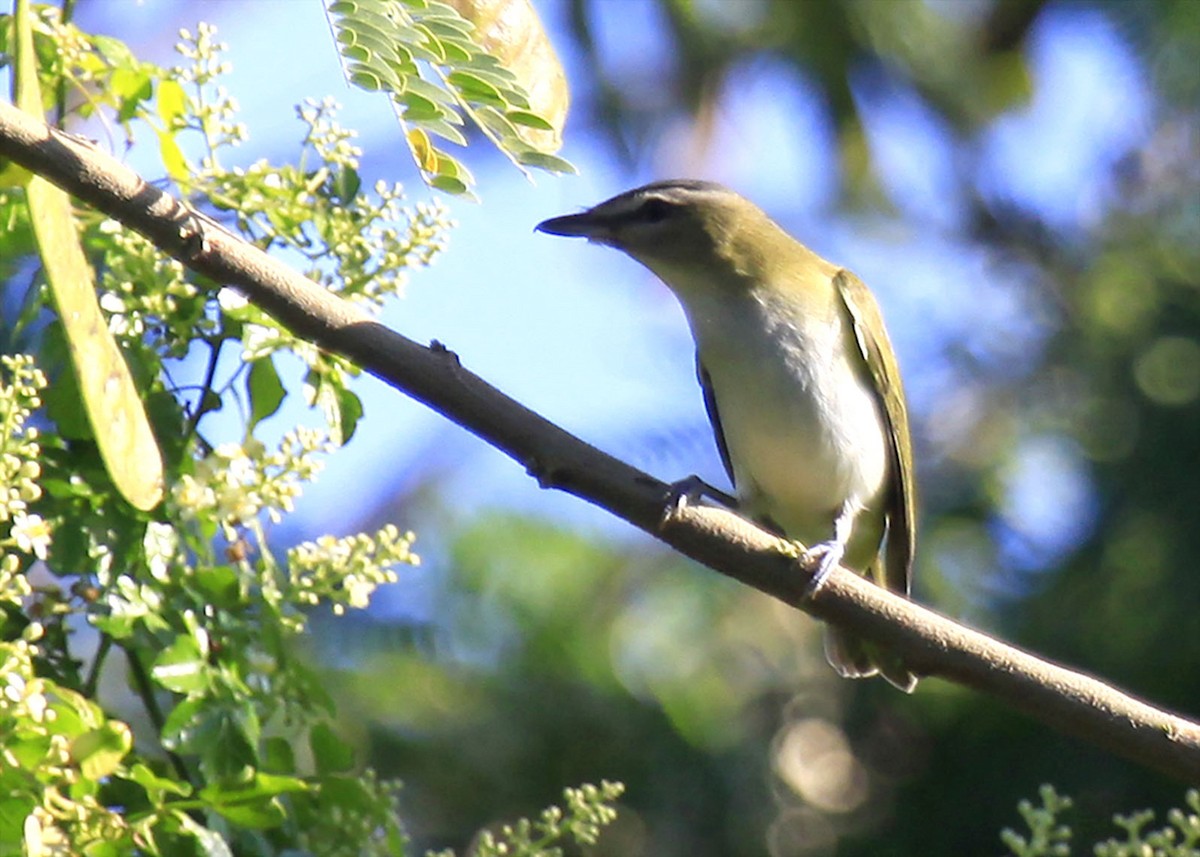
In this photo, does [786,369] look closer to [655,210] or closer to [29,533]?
[655,210]

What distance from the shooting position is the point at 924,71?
5.47 m

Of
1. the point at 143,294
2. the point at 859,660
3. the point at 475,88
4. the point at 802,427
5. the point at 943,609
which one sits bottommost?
the point at 943,609

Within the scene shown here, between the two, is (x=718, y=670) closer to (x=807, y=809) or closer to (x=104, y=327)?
(x=807, y=809)

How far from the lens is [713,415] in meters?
3.26

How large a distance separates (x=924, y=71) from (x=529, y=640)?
306 cm

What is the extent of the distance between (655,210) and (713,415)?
47 cm

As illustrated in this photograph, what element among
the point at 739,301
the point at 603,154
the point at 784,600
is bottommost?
the point at 603,154

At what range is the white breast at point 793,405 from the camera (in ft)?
9.66

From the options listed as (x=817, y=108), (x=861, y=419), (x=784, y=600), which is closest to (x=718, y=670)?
(x=861, y=419)

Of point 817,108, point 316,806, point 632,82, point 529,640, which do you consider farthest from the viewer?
point 632,82

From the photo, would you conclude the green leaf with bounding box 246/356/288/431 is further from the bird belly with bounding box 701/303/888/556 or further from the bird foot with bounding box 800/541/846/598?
the bird belly with bounding box 701/303/888/556

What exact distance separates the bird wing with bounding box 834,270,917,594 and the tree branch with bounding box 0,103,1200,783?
1.34m

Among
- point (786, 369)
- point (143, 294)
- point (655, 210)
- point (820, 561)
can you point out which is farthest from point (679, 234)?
point (143, 294)

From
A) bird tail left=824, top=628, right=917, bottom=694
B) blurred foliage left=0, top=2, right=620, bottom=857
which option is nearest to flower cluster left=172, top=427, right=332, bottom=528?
blurred foliage left=0, top=2, right=620, bottom=857
